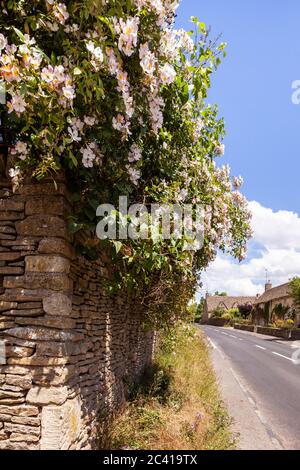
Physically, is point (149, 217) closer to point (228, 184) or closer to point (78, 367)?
point (78, 367)

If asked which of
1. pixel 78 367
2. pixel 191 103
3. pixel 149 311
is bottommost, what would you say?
pixel 78 367

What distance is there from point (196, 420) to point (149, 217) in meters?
3.47

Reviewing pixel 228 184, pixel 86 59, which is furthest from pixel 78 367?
pixel 228 184

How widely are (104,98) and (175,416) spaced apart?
497 centimetres

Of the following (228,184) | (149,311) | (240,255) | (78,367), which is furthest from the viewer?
(240,255)

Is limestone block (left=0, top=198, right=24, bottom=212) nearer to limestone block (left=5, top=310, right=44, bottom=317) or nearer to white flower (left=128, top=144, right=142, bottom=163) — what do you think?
limestone block (left=5, top=310, right=44, bottom=317)

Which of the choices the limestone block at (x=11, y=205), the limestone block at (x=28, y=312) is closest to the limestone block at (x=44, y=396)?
the limestone block at (x=28, y=312)

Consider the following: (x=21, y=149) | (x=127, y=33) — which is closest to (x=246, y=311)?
(x=21, y=149)

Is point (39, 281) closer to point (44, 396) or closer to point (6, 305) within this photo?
point (6, 305)

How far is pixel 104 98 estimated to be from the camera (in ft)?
12.9

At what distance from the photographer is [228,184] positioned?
900 centimetres

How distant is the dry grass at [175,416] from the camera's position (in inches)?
225

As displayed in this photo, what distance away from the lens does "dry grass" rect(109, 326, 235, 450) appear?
5.72 meters

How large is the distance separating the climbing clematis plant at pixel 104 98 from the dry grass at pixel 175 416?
7.00ft
